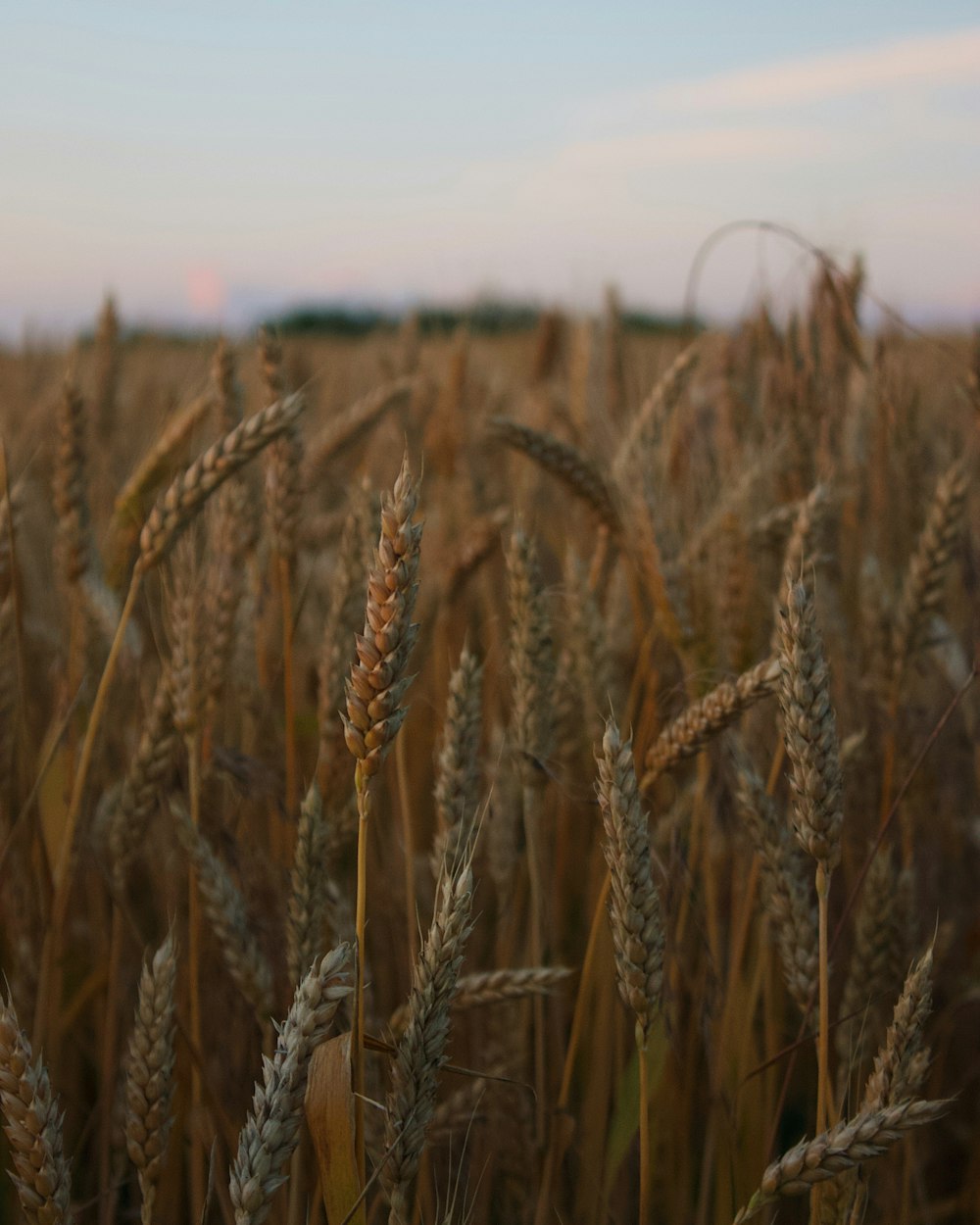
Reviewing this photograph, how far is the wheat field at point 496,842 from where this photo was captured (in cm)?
86

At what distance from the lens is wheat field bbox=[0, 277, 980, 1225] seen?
859 millimetres

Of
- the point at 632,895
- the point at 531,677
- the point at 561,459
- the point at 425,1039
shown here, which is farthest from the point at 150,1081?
the point at 561,459

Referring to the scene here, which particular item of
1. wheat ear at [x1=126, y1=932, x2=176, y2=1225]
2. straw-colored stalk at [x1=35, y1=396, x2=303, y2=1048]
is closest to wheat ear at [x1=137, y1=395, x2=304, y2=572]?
straw-colored stalk at [x1=35, y1=396, x2=303, y2=1048]

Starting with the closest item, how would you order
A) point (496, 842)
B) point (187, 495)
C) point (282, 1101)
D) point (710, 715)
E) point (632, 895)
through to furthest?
point (282, 1101), point (632, 895), point (710, 715), point (187, 495), point (496, 842)

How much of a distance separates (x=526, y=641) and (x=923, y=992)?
52cm

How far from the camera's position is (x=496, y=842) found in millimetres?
1442

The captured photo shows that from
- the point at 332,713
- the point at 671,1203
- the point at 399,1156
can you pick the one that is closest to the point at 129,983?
the point at 332,713

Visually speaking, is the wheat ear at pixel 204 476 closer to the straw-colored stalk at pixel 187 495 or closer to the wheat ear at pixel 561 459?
the straw-colored stalk at pixel 187 495

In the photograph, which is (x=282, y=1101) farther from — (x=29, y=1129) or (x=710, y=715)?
(x=710, y=715)

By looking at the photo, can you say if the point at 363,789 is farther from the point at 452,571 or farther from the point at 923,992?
the point at 452,571

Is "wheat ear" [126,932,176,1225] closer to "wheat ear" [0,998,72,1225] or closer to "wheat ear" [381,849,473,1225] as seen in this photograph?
"wheat ear" [0,998,72,1225]

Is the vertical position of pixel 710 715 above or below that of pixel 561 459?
below

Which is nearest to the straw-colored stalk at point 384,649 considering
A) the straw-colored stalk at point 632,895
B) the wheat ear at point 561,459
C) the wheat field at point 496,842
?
the wheat field at point 496,842

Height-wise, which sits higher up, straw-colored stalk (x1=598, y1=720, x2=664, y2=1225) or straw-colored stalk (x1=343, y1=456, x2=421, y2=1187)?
straw-colored stalk (x1=343, y1=456, x2=421, y2=1187)
